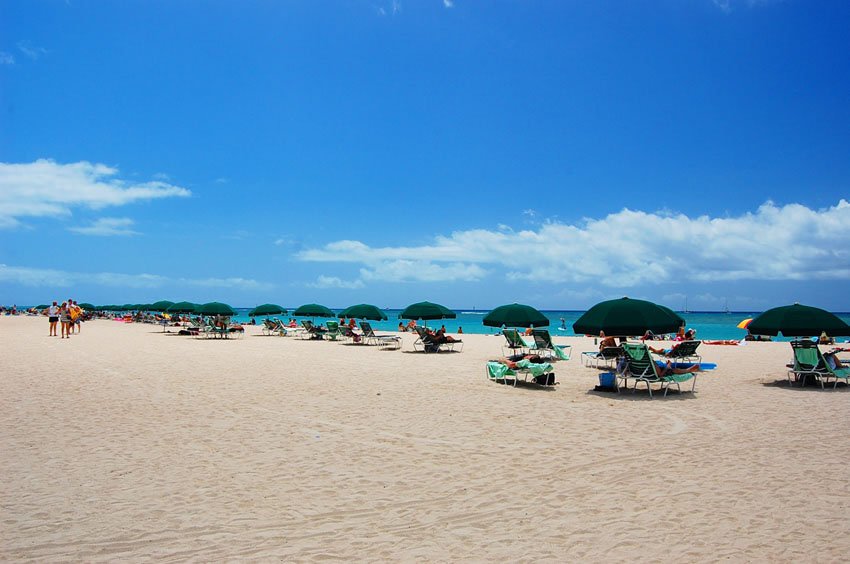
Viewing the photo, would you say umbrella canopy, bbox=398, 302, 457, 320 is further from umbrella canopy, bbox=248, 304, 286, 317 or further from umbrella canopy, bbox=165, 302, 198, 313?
umbrella canopy, bbox=165, 302, 198, 313

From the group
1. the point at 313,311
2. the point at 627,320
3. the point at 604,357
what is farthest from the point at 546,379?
the point at 313,311

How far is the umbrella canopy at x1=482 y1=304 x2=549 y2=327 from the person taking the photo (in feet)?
51.5

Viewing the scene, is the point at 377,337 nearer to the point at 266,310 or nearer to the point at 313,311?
the point at 313,311

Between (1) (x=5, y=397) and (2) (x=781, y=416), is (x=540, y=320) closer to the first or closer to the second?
(2) (x=781, y=416)

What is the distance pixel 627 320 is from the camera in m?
10.2

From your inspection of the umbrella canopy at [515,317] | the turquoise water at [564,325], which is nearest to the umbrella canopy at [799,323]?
the umbrella canopy at [515,317]

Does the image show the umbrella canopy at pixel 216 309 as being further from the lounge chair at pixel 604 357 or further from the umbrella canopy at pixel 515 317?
the lounge chair at pixel 604 357

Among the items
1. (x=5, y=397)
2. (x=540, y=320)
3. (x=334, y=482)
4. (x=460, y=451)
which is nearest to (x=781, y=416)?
(x=460, y=451)

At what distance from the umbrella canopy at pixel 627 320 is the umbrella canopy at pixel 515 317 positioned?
4.87 m

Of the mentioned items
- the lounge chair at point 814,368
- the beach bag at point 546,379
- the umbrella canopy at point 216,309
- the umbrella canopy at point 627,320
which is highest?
the umbrella canopy at point 216,309

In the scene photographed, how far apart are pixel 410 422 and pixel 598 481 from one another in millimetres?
3160

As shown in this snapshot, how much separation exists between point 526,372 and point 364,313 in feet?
39.6

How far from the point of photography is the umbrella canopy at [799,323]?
11148 mm

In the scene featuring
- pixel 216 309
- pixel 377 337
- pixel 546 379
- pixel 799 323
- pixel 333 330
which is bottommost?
pixel 546 379
